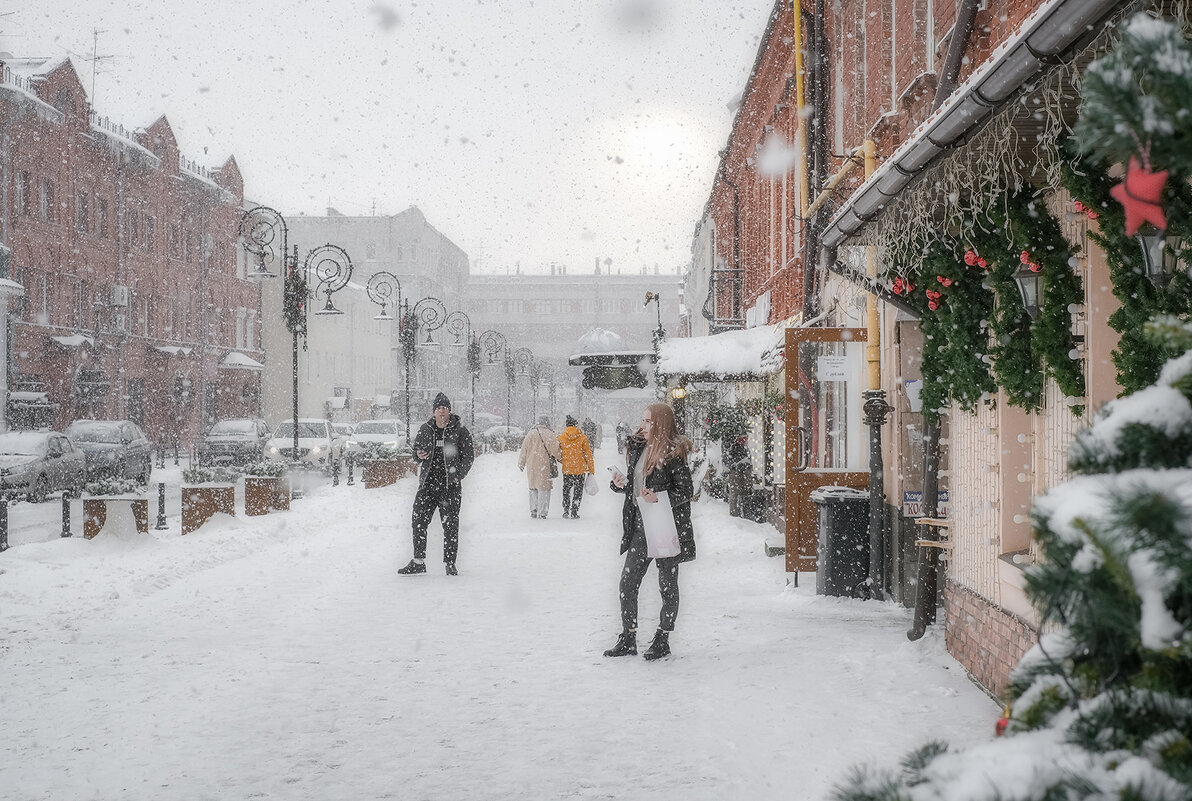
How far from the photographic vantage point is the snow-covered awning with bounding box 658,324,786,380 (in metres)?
17.1

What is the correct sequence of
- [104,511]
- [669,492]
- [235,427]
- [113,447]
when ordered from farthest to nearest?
1. [235,427]
2. [113,447]
3. [104,511]
4. [669,492]

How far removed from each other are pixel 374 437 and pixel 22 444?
51.9ft

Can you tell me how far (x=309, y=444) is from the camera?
108ft

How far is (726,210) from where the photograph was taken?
29.7 metres

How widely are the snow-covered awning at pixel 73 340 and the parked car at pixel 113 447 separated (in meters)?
13.3

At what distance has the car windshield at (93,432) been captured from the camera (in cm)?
2569

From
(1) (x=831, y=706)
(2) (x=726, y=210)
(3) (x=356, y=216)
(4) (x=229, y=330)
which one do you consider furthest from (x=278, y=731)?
(3) (x=356, y=216)

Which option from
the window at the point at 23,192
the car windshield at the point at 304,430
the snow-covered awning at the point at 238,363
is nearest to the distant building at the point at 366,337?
the snow-covered awning at the point at 238,363

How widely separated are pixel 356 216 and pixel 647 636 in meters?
91.8

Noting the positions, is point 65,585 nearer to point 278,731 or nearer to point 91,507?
point 91,507

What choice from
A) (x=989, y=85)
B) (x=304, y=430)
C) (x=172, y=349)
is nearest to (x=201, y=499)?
(x=989, y=85)

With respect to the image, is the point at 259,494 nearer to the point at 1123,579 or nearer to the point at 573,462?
the point at 573,462

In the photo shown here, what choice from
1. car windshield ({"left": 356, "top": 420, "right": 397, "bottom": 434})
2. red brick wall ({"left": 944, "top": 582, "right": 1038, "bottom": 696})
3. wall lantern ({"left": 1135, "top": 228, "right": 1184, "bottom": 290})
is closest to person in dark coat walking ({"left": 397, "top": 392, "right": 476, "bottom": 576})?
red brick wall ({"left": 944, "top": 582, "right": 1038, "bottom": 696})

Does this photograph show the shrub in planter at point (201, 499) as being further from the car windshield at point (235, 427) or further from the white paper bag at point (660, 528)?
the car windshield at point (235, 427)
